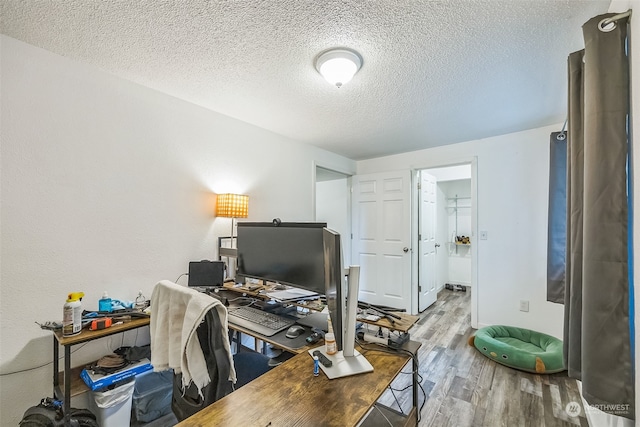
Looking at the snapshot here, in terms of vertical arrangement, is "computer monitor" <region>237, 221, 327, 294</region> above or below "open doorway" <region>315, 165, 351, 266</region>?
below

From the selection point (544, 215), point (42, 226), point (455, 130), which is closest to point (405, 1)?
point (455, 130)

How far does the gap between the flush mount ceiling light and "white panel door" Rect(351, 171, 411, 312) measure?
2.32 metres

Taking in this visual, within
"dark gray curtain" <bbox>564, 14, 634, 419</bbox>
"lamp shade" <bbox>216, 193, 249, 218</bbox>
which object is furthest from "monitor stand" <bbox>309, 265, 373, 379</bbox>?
"lamp shade" <bbox>216, 193, 249, 218</bbox>

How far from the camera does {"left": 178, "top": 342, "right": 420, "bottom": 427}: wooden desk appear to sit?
31.6 inches

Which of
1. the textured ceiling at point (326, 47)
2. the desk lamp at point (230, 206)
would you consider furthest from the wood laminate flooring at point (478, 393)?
the textured ceiling at point (326, 47)

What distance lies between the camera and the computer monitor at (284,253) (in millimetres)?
1566

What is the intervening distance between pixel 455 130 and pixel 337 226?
7.73ft

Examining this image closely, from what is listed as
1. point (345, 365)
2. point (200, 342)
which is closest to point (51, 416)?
point (200, 342)

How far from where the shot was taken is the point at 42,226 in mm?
1620

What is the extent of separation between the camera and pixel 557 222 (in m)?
1.92

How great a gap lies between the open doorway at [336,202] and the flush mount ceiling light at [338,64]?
95.4 inches

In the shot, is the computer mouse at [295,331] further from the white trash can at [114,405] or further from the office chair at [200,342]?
the white trash can at [114,405]

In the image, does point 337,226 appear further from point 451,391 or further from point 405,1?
point 405,1

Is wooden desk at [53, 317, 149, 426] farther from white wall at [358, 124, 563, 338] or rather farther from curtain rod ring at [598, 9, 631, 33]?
white wall at [358, 124, 563, 338]
